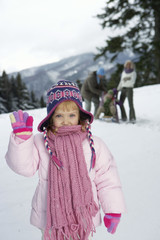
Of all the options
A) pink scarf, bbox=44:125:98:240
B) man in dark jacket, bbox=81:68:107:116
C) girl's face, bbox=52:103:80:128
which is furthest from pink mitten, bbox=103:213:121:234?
man in dark jacket, bbox=81:68:107:116

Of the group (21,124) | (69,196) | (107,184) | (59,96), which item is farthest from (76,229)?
(59,96)

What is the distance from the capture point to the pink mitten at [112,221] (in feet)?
4.81

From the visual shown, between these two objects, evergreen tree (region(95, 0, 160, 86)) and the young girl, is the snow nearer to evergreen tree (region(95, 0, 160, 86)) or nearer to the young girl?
the young girl

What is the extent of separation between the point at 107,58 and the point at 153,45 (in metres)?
3.05

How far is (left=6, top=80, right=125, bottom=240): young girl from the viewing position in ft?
4.45

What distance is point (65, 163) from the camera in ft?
4.69

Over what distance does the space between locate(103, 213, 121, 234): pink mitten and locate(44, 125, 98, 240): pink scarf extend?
13 cm

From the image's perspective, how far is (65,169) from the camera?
4.66ft

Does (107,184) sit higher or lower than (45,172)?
lower

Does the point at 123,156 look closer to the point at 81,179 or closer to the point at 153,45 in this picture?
the point at 81,179

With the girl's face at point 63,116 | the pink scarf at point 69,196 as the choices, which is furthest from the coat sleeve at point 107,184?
the girl's face at point 63,116

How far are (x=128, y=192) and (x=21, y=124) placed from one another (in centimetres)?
185

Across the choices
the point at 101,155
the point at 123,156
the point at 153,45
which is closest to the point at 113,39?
the point at 153,45

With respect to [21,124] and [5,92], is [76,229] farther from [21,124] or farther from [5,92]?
[5,92]
